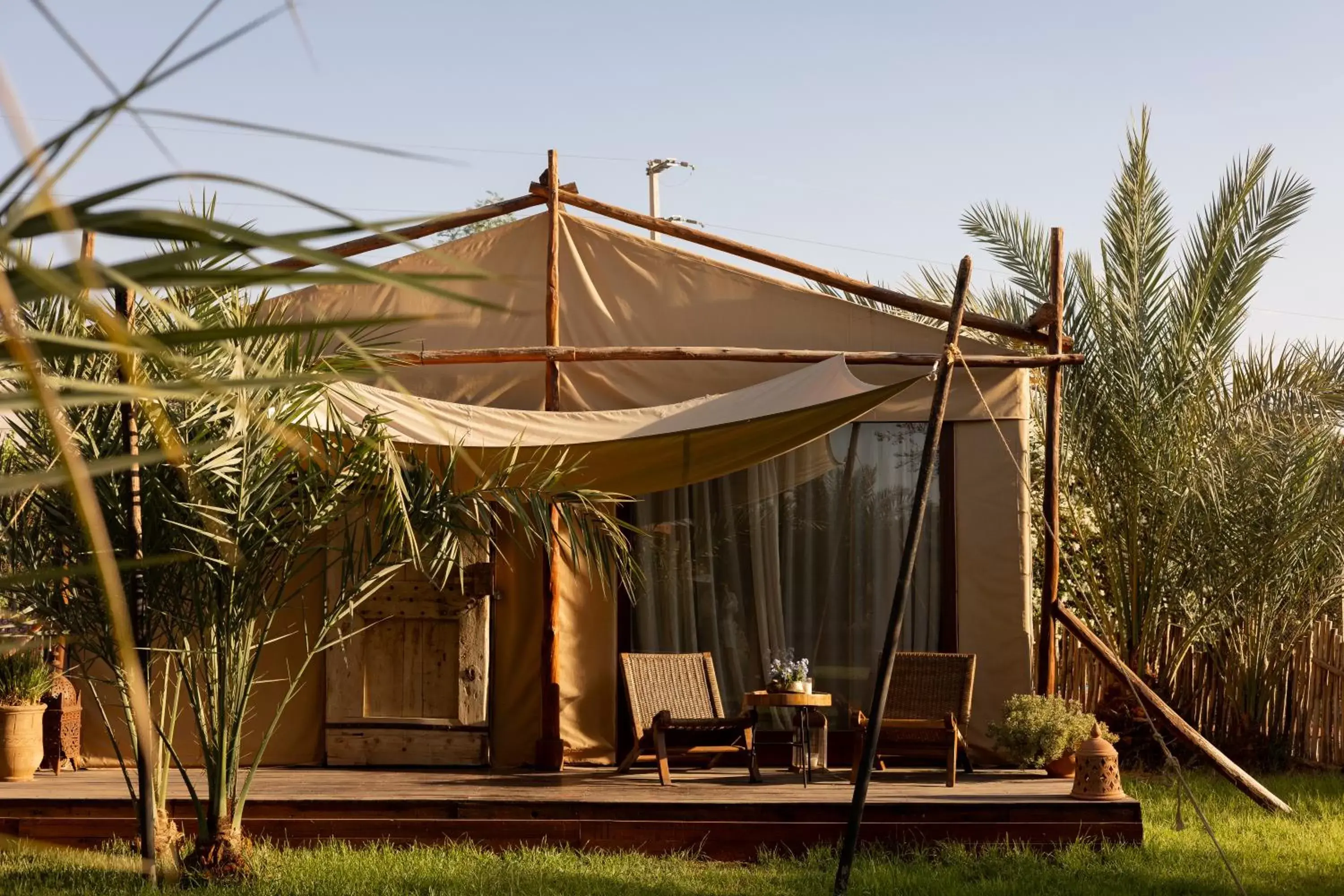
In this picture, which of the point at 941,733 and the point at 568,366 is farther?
the point at 568,366

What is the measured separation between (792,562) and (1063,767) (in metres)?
1.91

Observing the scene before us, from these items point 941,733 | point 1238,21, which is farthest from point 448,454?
point 1238,21

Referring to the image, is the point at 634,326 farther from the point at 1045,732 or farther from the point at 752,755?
the point at 1045,732

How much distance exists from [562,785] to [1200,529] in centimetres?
505

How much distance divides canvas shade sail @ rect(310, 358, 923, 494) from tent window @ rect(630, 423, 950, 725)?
1.15 metres

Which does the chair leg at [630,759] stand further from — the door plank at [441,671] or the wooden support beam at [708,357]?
the wooden support beam at [708,357]

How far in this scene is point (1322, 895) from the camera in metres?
5.33

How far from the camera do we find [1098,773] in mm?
6180

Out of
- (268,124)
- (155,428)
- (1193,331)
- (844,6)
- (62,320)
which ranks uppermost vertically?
(844,6)

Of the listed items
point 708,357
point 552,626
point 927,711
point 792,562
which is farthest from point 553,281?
point 927,711

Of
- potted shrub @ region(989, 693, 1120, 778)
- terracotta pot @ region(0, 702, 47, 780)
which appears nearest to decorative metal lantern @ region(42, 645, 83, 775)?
terracotta pot @ region(0, 702, 47, 780)

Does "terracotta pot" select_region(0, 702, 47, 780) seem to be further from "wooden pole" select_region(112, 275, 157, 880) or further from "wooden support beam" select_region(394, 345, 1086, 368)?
"wooden support beam" select_region(394, 345, 1086, 368)

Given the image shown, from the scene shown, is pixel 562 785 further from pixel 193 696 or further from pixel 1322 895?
pixel 1322 895

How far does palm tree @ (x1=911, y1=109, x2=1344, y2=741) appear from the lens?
9203mm
